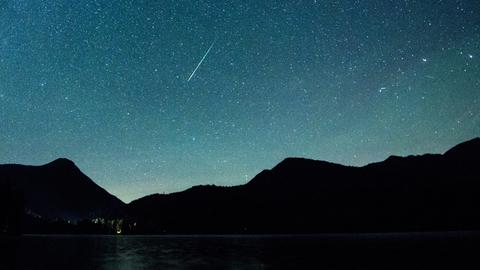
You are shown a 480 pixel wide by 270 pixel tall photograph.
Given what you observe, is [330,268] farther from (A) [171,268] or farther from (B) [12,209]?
(B) [12,209]

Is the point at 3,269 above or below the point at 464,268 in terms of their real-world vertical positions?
above

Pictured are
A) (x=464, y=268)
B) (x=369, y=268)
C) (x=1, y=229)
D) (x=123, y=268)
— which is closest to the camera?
(x=464, y=268)

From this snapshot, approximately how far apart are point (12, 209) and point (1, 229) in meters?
10.2

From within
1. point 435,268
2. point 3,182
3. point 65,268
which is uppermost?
point 3,182

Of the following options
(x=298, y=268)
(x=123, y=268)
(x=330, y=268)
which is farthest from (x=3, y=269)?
(x=330, y=268)

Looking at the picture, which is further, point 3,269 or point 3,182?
point 3,182

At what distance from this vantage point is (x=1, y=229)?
181 metres

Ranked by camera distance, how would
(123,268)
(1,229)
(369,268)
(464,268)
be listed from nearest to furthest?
(464,268) < (369,268) < (123,268) < (1,229)

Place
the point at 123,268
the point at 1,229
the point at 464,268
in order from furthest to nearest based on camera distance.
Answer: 1. the point at 1,229
2. the point at 123,268
3. the point at 464,268

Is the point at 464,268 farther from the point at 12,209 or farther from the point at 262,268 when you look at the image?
the point at 12,209

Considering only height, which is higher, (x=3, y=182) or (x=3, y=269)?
(x=3, y=182)

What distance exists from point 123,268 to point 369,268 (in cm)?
2199

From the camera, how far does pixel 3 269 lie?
31141 mm

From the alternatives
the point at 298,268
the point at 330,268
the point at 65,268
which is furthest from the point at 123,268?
the point at 330,268
